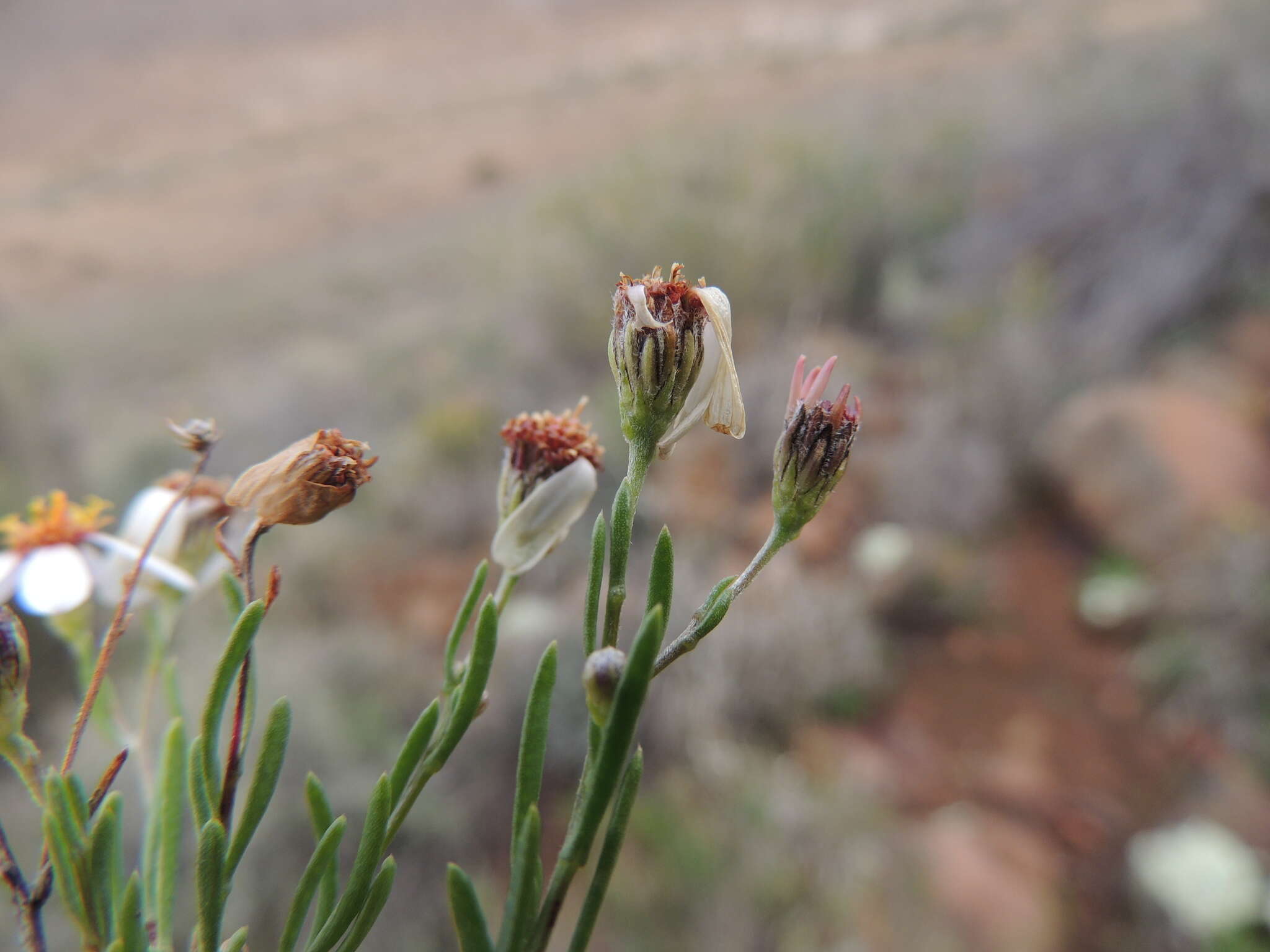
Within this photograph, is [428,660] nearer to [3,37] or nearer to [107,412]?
[107,412]

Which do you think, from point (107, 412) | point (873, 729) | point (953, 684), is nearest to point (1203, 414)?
point (953, 684)

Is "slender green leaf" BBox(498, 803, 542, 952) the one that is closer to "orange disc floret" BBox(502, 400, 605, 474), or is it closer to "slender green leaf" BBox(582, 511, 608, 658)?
"slender green leaf" BBox(582, 511, 608, 658)

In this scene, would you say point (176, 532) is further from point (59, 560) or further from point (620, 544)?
point (620, 544)

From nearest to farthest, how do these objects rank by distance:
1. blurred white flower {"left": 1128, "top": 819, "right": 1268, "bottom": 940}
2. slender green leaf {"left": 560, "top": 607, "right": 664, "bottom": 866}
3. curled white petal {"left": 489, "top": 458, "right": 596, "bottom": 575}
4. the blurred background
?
slender green leaf {"left": 560, "top": 607, "right": 664, "bottom": 866}
curled white petal {"left": 489, "top": 458, "right": 596, "bottom": 575}
blurred white flower {"left": 1128, "top": 819, "right": 1268, "bottom": 940}
the blurred background

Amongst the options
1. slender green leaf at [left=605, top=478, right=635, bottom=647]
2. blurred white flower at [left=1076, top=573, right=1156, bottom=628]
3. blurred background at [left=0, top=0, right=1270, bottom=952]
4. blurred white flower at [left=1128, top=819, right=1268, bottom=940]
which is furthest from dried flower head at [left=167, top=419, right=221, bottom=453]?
blurred white flower at [left=1076, top=573, right=1156, bottom=628]

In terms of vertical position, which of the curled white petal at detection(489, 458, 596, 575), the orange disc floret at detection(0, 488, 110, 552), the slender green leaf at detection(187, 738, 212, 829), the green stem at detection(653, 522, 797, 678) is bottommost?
the slender green leaf at detection(187, 738, 212, 829)

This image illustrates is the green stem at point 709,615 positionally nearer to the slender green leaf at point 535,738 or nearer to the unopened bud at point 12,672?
the slender green leaf at point 535,738
